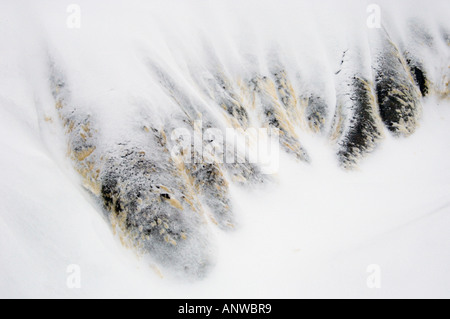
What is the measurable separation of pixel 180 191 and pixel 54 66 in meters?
7.59

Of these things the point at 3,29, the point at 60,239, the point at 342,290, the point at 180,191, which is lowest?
the point at 342,290

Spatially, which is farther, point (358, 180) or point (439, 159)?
point (439, 159)

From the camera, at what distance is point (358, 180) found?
16688mm

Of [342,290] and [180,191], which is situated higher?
[180,191]

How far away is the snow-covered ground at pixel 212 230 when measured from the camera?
27.3 ft

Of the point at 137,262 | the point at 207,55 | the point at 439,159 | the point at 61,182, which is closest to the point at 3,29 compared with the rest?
the point at 61,182

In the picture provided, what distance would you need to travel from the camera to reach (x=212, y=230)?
11.1 m

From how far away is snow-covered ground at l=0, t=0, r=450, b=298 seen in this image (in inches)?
328

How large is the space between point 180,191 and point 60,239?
408 centimetres

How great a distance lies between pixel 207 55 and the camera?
1742cm

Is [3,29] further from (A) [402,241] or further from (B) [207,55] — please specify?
(A) [402,241]
